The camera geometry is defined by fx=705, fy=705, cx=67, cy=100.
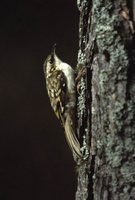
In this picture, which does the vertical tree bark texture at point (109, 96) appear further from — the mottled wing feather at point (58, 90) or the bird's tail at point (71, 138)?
the mottled wing feather at point (58, 90)

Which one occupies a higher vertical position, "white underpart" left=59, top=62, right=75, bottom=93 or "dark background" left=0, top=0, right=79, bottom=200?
"white underpart" left=59, top=62, right=75, bottom=93

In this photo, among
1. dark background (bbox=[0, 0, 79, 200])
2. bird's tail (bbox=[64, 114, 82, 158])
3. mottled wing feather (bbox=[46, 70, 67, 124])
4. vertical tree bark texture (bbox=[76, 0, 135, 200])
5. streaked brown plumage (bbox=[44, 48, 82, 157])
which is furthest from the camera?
dark background (bbox=[0, 0, 79, 200])

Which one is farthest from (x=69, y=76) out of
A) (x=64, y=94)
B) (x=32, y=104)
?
(x=32, y=104)

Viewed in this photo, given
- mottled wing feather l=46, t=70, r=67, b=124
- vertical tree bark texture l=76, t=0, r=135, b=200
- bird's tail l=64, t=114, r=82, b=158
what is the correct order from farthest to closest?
mottled wing feather l=46, t=70, r=67, b=124
bird's tail l=64, t=114, r=82, b=158
vertical tree bark texture l=76, t=0, r=135, b=200

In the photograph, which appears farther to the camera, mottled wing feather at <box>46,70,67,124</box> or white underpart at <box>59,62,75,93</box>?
mottled wing feather at <box>46,70,67,124</box>

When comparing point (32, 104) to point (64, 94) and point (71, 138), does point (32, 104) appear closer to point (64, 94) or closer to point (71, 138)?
point (64, 94)

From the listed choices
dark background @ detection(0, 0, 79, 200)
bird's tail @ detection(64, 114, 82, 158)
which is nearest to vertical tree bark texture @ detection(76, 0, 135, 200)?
bird's tail @ detection(64, 114, 82, 158)

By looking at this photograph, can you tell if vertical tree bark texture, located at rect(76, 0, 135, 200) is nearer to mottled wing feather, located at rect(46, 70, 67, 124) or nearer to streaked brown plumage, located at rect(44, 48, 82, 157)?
streaked brown plumage, located at rect(44, 48, 82, 157)

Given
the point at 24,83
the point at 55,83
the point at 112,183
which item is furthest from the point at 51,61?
the point at 24,83
